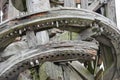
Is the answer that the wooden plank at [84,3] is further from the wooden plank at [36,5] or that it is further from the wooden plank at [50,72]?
the wooden plank at [50,72]

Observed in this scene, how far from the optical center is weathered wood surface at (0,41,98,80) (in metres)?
5.44

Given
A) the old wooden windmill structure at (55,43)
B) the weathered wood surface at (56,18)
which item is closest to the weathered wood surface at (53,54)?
the old wooden windmill structure at (55,43)

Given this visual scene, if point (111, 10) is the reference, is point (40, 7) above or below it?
above

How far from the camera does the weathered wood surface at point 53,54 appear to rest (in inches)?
214

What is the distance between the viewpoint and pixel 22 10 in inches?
275

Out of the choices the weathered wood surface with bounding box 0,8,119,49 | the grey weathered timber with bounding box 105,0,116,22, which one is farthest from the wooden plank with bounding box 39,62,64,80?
the grey weathered timber with bounding box 105,0,116,22

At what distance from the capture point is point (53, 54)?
5562mm

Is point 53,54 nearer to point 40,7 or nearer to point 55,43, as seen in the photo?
point 55,43

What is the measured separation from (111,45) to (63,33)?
113 cm

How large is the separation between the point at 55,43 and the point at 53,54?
0.14m

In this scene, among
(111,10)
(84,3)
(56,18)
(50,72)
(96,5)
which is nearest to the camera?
(56,18)

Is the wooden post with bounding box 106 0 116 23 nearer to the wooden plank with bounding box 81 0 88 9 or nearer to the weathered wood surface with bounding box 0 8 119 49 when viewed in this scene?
the wooden plank with bounding box 81 0 88 9

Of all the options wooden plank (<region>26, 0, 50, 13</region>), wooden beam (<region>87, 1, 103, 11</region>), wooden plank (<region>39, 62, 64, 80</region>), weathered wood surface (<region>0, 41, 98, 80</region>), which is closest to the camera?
weathered wood surface (<region>0, 41, 98, 80</region>)

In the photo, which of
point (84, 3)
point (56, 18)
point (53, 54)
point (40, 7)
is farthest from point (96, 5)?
point (53, 54)
